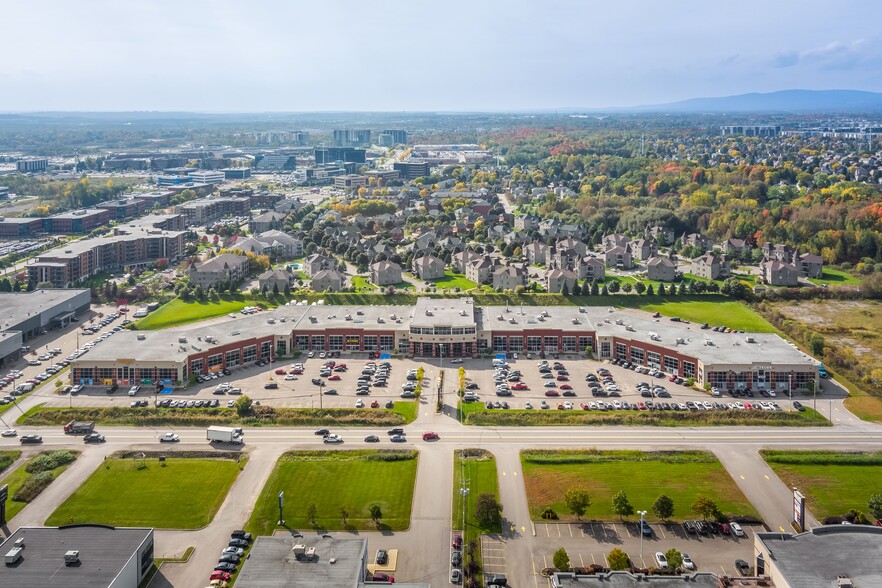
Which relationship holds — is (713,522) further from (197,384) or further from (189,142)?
(189,142)

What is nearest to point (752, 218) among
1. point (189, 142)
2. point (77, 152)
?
point (77, 152)

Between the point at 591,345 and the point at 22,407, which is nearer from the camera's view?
the point at 22,407

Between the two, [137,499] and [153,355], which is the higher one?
[153,355]

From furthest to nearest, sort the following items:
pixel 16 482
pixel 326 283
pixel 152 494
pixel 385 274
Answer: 1. pixel 385 274
2. pixel 326 283
3. pixel 16 482
4. pixel 152 494

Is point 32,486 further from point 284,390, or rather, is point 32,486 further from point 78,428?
point 284,390

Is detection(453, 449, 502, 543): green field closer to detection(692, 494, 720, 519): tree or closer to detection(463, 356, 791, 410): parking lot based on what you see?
detection(463, 356, 791, 410): parking lot

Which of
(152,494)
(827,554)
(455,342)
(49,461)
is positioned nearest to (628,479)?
(827,554)

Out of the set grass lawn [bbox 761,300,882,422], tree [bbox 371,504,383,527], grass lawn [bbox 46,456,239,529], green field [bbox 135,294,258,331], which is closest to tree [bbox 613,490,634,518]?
tree [bbox 371,504,383,527]

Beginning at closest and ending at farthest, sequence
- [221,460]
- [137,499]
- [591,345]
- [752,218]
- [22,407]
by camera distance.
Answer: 1. [137,499]
2. [221,460]
3. [22,407]
4. [591,345]
5. [752,218]
